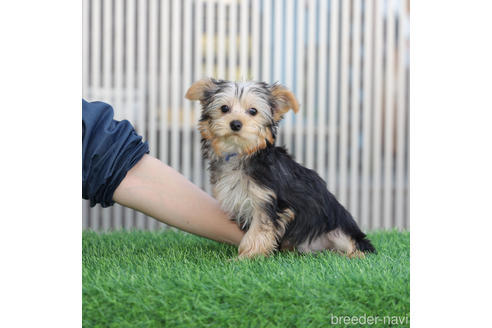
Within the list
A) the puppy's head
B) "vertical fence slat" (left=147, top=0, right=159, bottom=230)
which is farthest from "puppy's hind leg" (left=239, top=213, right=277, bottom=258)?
"vertical fence slat" (left=147, top=0, right=159, bottom=230)

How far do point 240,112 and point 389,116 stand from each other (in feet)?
6.41

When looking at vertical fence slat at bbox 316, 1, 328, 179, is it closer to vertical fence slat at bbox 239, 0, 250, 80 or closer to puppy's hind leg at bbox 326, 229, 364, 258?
vertical fence slat at bbox 239, 0, 250, 80

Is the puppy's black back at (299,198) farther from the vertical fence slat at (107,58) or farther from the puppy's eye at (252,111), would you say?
the vertical fence slat at (107,58)

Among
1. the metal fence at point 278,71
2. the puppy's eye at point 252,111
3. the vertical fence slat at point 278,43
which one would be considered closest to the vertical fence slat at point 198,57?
the metal fence at point 278,71

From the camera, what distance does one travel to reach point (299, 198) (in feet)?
7.94

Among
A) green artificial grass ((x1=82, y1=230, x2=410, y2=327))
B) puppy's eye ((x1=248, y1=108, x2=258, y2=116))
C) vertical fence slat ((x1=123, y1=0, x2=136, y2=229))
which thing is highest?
vertical fence slat ((x1=123, y1=0, x2=136, y2=229))

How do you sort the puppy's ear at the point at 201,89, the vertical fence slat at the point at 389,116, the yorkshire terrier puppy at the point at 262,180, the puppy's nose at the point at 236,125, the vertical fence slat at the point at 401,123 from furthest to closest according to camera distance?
the vertical fence slat at the point at 389,116
the vertical fence slat at the point at 401,123
the puppy's ear at the point at 201,89
the yorkshire terrier puppy at the point at 262,180
the puppy's nose at the point at 236,125

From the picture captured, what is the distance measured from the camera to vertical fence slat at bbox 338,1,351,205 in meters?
3.75

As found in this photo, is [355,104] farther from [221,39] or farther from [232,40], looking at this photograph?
[221,39]

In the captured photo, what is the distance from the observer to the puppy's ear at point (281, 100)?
2.35 metres

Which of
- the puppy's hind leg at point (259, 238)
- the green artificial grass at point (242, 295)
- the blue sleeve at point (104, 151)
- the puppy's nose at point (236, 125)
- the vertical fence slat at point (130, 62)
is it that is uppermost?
the vertical fence slat at point (130, 62)

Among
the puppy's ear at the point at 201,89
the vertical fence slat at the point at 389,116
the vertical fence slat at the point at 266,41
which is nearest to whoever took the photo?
the puppy's ear at the point at 201,89

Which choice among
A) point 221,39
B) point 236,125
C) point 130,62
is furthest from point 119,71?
point 236,125

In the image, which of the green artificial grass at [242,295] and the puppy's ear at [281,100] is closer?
the green artificial grass at [242,295]
